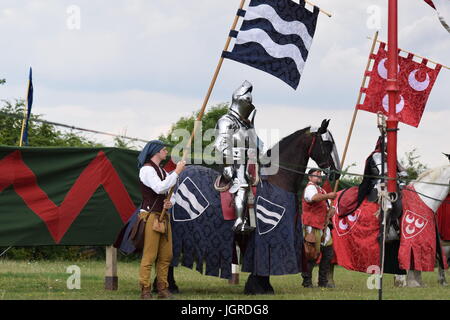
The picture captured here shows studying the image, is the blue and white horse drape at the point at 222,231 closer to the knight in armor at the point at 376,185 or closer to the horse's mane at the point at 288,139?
the horse's mane at the point at 288,139

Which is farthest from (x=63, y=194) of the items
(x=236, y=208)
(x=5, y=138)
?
(x=5, y=138)

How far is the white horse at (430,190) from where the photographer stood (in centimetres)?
1062

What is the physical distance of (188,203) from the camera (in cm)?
888

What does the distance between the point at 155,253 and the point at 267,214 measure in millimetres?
1501

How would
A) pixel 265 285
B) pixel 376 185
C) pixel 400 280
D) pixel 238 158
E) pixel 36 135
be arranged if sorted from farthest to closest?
pixel 36 135
pixel 400 280
pixel 376 185
pixel 265 285
pixel 238 158

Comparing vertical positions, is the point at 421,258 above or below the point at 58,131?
below

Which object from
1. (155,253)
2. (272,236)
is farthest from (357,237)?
(155,253)

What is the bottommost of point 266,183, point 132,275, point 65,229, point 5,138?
point 132,275

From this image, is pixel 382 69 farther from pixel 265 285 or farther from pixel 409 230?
pixel 265 285

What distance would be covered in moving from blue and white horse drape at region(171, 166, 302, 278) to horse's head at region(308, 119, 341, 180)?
0.52 meters

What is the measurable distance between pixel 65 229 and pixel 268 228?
231 cm

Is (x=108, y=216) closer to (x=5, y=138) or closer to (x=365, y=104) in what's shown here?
(x=365, y=104)

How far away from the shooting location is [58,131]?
56.9 ft

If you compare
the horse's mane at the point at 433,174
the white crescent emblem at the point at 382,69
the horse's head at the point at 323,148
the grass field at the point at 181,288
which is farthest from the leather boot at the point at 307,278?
the white crescent emblem at the point at 382,69
